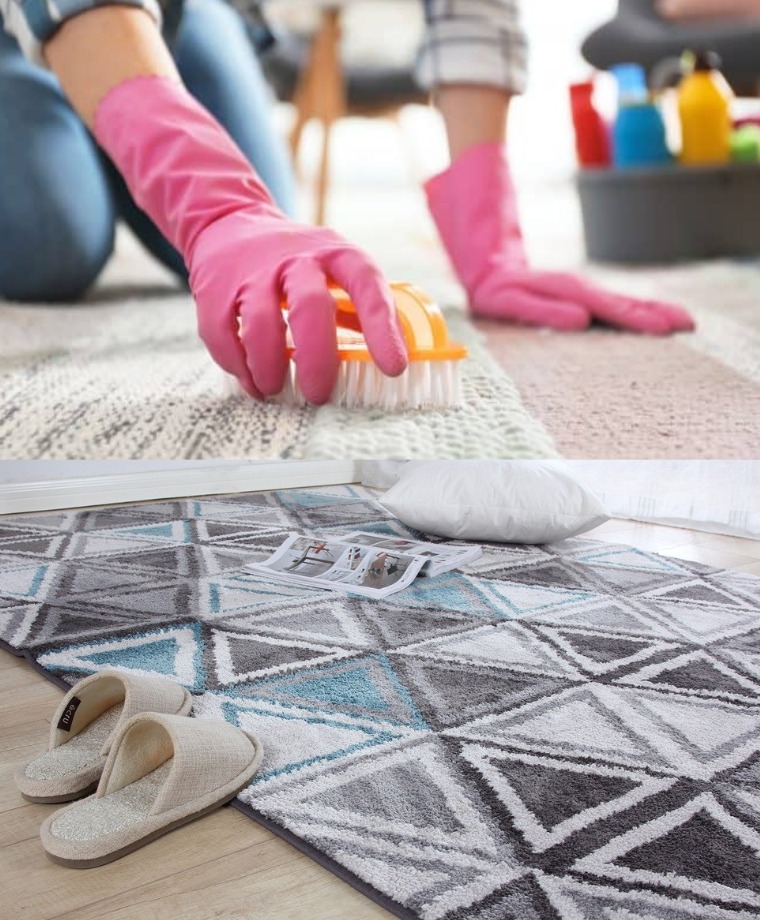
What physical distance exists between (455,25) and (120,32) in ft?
1.07

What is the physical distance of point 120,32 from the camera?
0.64 m

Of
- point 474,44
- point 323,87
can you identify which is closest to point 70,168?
point 323,87

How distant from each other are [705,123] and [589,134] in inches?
6.8

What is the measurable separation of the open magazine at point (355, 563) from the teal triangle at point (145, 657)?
0.19 meters

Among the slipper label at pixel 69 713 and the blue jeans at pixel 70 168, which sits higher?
the blue jeans at pixel 70 168

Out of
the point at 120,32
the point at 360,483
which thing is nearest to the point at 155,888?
the point at 120,32

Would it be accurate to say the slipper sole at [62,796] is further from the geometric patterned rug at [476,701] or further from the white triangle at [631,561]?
the white triangle at [631,561]

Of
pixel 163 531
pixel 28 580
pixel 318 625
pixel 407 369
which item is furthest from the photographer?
pixel 163 531

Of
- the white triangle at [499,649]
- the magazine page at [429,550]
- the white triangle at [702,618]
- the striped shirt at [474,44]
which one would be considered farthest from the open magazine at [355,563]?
the striped shirt at [474,44]

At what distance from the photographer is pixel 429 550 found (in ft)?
3.35

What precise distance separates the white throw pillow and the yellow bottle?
1.22 ft

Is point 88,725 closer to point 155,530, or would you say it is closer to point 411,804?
point 411,804

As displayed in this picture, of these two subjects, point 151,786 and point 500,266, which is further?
point 500,266

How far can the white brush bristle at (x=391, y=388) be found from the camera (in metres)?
0.56
